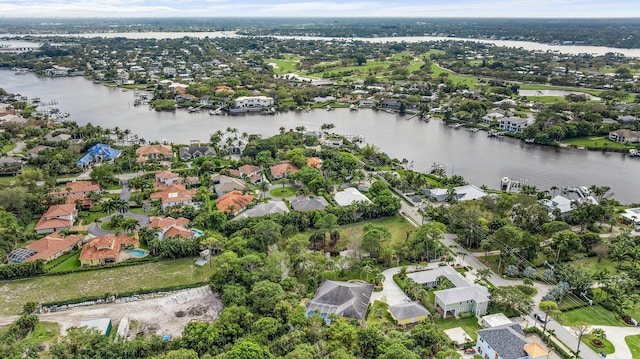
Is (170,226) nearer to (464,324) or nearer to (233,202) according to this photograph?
(233,202)

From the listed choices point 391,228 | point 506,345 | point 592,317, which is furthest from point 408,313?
point 391,228

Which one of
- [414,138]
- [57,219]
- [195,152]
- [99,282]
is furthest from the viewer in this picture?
[414,138]

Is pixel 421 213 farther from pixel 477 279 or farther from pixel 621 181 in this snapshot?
pixel 621 181

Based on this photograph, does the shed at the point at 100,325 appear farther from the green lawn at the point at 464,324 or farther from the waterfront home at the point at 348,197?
the waterfront home at the point at 348,197

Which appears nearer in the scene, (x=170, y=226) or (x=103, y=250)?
(x=103, y=250)

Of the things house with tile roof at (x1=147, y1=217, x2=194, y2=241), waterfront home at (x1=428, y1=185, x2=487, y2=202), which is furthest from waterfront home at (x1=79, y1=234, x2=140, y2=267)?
waterfront home at (x1=428, y1=185, x2=487, y2=202)
